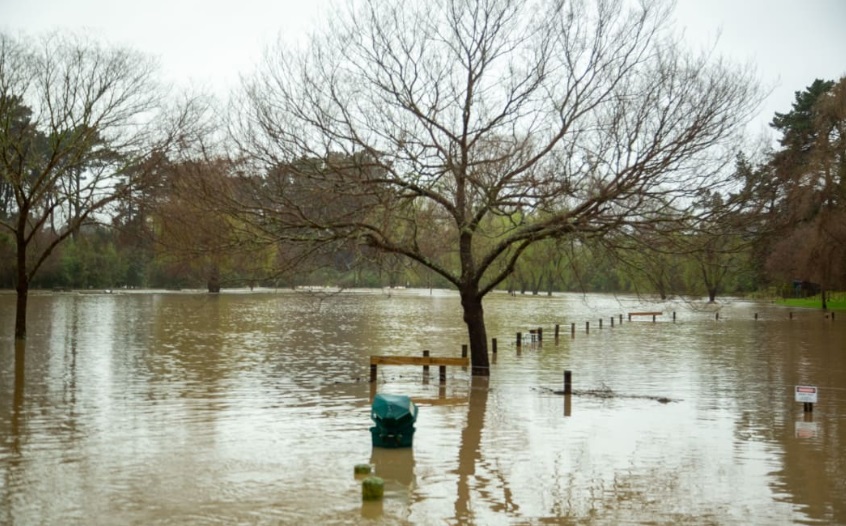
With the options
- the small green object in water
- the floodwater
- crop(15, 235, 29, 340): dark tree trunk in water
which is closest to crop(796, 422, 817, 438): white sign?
the floodwater

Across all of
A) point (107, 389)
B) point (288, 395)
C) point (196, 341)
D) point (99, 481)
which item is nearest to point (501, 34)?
point (288, 395)

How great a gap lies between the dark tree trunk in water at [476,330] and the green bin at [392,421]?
7059 millimetres

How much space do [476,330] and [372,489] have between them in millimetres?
11076

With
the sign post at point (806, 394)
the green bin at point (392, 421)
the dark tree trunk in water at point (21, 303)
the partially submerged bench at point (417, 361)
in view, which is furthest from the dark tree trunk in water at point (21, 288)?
the sign post at point (806, 394)

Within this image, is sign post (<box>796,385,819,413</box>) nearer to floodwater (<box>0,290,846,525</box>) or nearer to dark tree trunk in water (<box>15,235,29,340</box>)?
floodwater (<box>0,290,846,525</box>)

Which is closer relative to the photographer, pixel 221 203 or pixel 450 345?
pixel 221 203

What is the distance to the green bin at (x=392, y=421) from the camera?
12.9 m

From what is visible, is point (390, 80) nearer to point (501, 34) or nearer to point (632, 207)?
point (501, 34)

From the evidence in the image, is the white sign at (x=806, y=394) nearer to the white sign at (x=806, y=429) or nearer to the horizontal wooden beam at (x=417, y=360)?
the white sign at (x=806, y=429)

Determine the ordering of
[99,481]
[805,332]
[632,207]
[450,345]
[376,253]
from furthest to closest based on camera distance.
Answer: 1. [805,332]
2. [450,345]
3. [376,253]
4. [632,207]
5. [99,481]

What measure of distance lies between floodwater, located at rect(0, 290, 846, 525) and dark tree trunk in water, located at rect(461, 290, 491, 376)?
57cm

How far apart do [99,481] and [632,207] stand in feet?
40.7

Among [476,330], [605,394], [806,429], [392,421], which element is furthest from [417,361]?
[806,429]

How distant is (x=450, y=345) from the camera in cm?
3247
